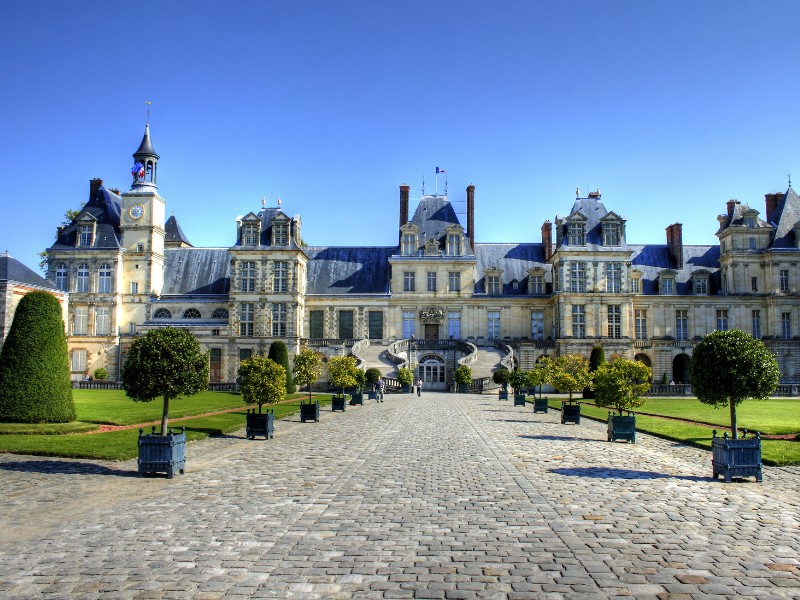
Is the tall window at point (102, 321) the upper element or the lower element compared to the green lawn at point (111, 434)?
upper

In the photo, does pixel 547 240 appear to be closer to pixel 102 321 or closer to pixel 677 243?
pixel 677 243

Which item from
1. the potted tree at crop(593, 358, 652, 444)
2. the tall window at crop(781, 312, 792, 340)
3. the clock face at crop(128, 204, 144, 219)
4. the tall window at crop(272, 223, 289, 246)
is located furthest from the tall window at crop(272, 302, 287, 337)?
the tall window at crop(781, 312, 792, 340)

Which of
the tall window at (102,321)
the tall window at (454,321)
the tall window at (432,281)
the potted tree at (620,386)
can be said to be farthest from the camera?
the tall window at (432,281)

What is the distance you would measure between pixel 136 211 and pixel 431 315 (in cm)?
2362

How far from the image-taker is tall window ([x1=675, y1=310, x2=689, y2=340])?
2194 inches

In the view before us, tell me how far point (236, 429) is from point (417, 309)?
34.9 m

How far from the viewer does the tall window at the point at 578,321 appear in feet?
173

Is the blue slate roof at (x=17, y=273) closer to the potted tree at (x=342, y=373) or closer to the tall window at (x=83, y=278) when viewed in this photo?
the tall window at (x=83, y=278)

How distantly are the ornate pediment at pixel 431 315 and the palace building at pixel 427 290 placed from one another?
0.08 meters

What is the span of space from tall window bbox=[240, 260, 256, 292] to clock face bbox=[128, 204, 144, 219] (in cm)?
868

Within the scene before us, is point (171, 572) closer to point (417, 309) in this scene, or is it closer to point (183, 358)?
point (183, 358)

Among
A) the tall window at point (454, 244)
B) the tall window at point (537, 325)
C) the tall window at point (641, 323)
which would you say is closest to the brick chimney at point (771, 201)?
the tall window at point (641, 323)

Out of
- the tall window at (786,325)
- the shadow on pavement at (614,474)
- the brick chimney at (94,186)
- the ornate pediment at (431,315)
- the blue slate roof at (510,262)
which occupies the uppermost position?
the brick chimney at (94,186)

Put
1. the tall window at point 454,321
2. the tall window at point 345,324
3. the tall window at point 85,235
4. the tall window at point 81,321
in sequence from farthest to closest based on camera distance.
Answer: the tall window at point 454,321
the tall window at point 345,324
the tall window at point 85,235
the tall window at point 81,321
